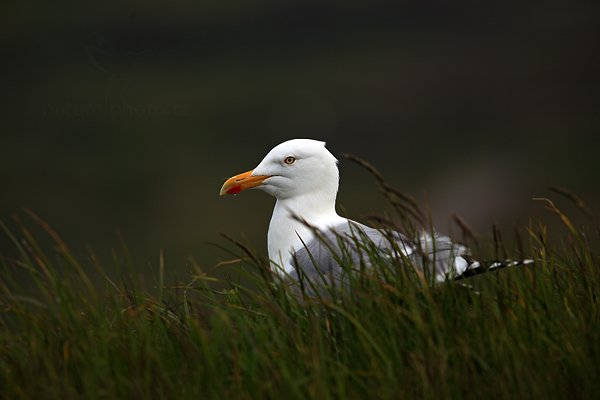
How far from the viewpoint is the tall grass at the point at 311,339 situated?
3.34m

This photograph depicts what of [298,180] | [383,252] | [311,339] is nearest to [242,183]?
[298,180]

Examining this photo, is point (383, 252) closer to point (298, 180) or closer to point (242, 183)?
point (298, 180)

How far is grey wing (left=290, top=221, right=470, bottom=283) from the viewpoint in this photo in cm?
389

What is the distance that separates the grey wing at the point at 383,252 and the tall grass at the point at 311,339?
0.11 m

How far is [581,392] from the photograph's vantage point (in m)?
3.38

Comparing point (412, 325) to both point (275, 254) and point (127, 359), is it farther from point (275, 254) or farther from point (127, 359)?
point (275, 254)

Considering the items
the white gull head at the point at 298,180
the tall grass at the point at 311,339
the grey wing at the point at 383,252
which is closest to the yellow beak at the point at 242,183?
the white gull head at the point at 298,180

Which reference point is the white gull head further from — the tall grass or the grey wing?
the tall grass

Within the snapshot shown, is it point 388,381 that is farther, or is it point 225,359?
point 225,359

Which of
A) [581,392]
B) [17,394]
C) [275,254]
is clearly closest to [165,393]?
[17,394]

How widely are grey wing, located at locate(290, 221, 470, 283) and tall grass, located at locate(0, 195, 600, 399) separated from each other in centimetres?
11

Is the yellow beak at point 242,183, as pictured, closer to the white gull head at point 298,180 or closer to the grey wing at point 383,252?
the white gull head at point 298,180

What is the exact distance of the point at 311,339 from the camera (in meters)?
3.73

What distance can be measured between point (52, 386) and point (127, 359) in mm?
315
